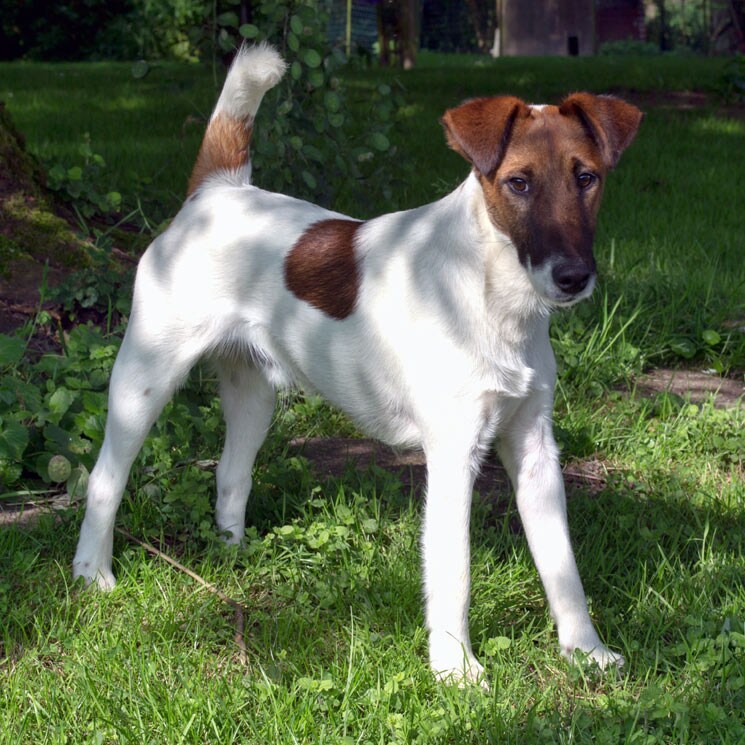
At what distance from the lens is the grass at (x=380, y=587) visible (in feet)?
8.82

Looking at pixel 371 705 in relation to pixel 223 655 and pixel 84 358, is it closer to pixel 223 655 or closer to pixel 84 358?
pixel 223 655

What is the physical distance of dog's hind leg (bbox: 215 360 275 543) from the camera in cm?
366

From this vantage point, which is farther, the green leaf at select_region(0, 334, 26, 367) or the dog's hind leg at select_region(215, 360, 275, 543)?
the green leaf at select_region(0, 334, 26, 367)

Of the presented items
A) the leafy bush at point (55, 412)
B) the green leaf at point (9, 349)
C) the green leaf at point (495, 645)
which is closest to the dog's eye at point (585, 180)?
the green leaf at point (495, 645)

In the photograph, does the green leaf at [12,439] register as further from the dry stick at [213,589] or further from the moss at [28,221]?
the moss at [28,221]

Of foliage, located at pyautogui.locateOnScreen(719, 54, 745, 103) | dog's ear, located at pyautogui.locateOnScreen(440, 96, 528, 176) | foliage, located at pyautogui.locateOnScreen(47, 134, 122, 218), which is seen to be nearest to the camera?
dog's ear, located at pyautogui.locateOnScreen(440, 96, 528, 176)

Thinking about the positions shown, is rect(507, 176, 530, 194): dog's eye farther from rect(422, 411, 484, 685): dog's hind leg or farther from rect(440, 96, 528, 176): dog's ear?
rect(422, 411, 484, 685): dog's hind leg

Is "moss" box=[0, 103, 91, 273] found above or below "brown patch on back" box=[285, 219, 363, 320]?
below

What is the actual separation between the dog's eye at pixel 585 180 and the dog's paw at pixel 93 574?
183cm

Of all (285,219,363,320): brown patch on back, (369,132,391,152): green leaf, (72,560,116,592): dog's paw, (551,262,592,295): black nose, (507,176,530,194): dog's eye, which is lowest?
(72,560,116,592): dog's paw

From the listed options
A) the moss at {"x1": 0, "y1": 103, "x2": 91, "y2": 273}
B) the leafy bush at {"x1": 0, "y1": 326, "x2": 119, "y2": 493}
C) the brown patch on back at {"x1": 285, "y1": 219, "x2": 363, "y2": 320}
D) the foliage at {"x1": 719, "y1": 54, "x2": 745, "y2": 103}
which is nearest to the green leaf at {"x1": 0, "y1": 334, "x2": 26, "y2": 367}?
the leafy bush at {"x1": 0, "y1": 326, "x2": 119, "y2": 493}

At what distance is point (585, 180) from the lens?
2.82 m

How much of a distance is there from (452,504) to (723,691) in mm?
833

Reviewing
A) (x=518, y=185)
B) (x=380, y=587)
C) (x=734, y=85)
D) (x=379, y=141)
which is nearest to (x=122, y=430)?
(x=380, y=587)
